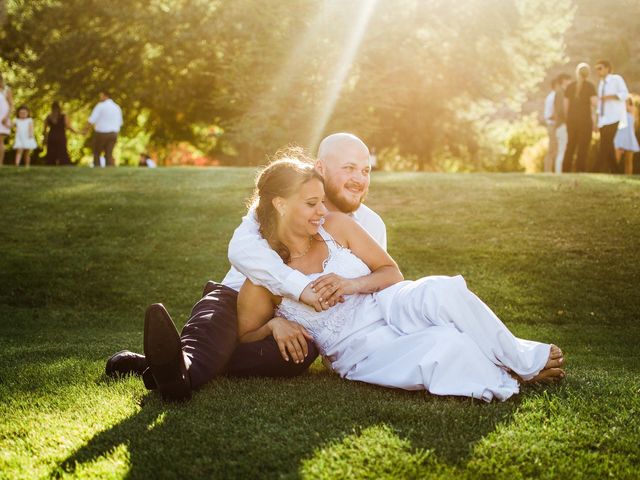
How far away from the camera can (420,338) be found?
4320 mm

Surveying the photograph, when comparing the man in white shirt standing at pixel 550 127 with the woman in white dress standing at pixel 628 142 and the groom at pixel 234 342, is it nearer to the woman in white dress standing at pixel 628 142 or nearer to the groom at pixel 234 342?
the woman in white dress standing at pixel 628 142

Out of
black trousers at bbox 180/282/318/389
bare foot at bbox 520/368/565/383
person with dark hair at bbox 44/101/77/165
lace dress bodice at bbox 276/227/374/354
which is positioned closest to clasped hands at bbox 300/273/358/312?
lace dress bodice at bbox 276/227/374/354

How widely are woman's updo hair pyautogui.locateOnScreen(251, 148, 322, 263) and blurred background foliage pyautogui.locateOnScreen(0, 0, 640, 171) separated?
71.6 ft

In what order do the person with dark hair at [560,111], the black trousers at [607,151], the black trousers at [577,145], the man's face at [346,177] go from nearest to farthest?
the man's face at [346,177] → the black trousers at [607,151] → the black trousers at [577,145] → the person with dark hair at [560,111]

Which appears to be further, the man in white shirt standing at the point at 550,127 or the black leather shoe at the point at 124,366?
the man in white shirt standing at the point at 550,127

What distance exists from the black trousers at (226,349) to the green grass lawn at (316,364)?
96 millimetres

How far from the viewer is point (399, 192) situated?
13023 mm

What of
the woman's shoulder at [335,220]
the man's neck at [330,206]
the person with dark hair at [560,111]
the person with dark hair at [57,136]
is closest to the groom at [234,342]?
the woman's shoulder at [335,220]

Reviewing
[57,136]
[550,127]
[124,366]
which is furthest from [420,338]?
[57,136]

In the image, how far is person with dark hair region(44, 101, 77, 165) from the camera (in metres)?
19.8

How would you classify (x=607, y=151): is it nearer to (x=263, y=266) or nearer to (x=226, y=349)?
(x=263, y=266)

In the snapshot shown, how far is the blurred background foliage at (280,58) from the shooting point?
1035 inches

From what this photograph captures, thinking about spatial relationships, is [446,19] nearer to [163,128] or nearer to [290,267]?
[163,128]

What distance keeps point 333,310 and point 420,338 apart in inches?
28.4
